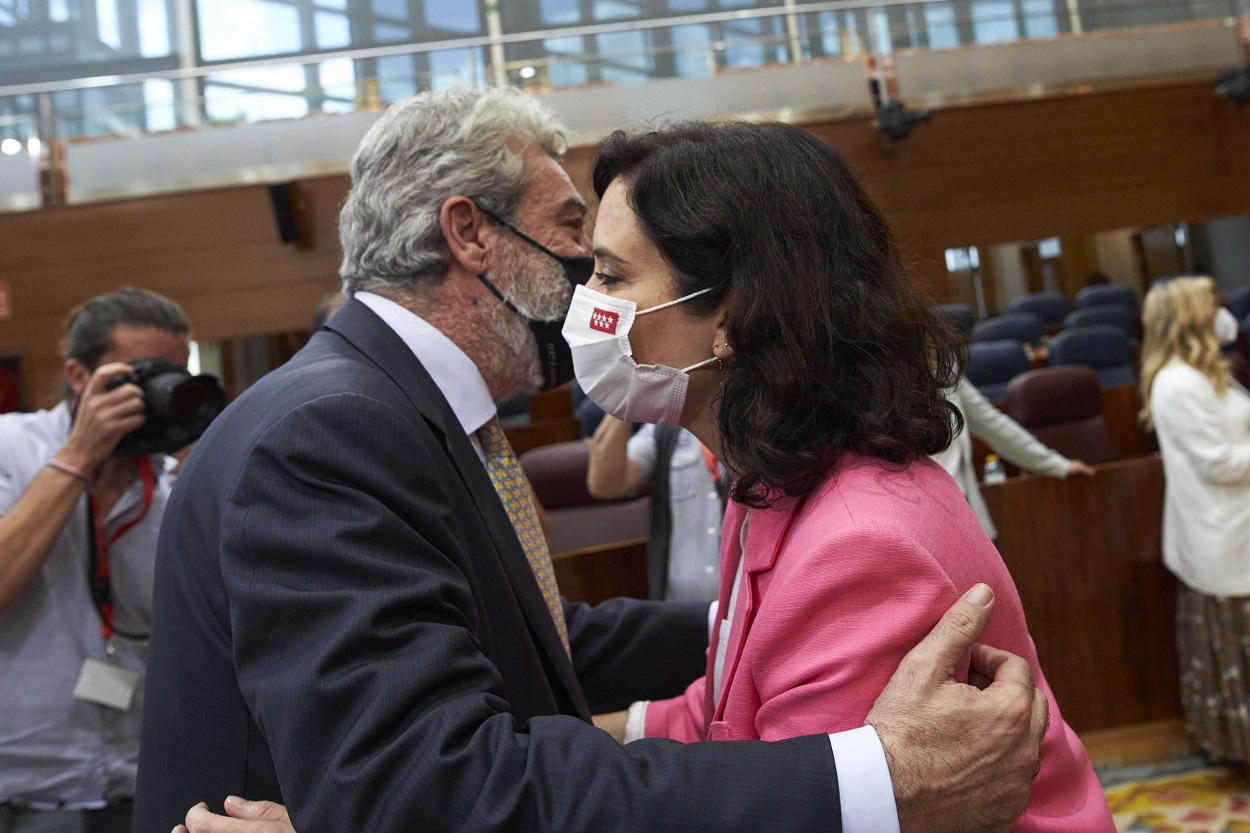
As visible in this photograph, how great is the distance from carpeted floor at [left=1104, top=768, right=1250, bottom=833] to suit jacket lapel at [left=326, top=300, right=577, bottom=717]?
262 centimetres

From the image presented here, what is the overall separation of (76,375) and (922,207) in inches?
261

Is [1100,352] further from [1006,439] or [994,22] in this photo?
[1006,439]

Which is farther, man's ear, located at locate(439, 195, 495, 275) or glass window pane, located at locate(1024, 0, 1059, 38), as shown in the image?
glass window pane, located at locate(1024, 0, 1059, 38)

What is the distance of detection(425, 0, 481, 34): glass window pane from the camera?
8117 mm

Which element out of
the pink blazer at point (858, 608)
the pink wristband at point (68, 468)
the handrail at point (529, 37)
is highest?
the handrail at point (529, 37)

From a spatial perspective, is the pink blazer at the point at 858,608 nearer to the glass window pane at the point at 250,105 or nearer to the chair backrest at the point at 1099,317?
the glass window pane at the point at 250,105

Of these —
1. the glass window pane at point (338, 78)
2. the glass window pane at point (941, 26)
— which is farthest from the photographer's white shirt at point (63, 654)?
the glass window pane at point (941, 26)

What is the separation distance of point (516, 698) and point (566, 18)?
769cm

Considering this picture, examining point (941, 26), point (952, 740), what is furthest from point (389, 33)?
point (952, 740)

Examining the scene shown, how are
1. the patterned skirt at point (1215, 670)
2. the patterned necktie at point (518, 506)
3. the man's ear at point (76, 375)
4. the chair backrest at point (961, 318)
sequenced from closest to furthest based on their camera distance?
the chair backrest at point (961, 318)
the patterned necktie at point (518, 506)
the man's ear at point (76, 375)
the patterned skirt at point (1215, 670)

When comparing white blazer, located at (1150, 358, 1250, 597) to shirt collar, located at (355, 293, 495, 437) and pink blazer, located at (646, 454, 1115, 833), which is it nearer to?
pink blazer, located at (646, 454, 1115, 833)

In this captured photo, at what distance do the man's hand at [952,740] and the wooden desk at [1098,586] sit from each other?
8.39ft

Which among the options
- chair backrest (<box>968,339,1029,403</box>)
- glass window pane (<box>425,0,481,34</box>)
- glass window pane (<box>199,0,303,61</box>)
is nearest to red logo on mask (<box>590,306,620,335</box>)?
chair backrest (<box>968,339,1029,403</box>)

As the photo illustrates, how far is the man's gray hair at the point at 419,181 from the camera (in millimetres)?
1367
